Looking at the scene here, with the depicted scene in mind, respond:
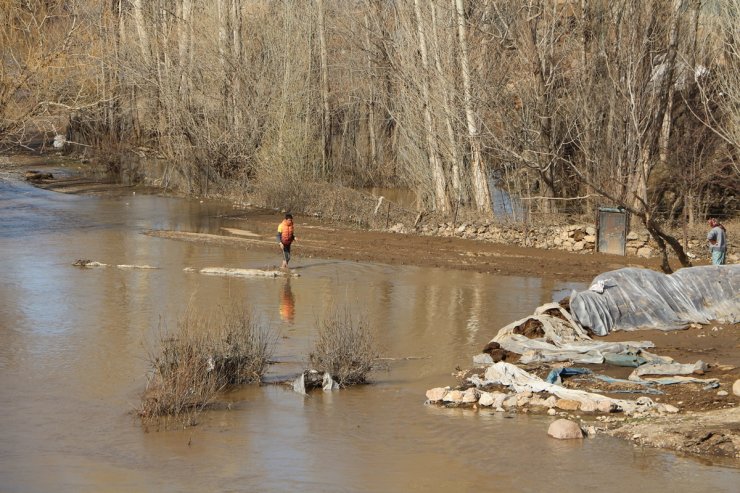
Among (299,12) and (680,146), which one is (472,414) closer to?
(680,146)

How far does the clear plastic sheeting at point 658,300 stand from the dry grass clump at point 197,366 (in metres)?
5.72

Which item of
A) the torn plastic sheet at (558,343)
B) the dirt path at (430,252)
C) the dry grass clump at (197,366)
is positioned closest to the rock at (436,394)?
the torn plastic sheet at (558,343)

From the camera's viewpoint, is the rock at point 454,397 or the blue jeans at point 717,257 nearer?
the rock at point 454,397

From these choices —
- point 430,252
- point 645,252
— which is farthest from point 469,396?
point 645,252

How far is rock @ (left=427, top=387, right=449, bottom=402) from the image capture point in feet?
46.2

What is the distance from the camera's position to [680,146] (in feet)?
104

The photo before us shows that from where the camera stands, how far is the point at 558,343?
54.0 feet

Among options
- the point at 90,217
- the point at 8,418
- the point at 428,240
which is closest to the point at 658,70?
the point at 428,240

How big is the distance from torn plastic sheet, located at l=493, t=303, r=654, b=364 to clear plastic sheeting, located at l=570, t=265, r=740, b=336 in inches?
20.3

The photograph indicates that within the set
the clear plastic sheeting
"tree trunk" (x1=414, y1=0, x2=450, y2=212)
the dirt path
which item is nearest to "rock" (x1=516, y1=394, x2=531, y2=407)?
the clear plastic sheeting

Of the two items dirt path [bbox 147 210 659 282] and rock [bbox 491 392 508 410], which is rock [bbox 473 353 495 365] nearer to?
rock [bbox 491 392 508 410]

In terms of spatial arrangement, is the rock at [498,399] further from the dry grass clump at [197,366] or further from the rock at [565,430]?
the dry grass clump at [197,366]

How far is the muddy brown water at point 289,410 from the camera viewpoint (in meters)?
11.3

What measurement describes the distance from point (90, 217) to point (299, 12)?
45.6 feet
